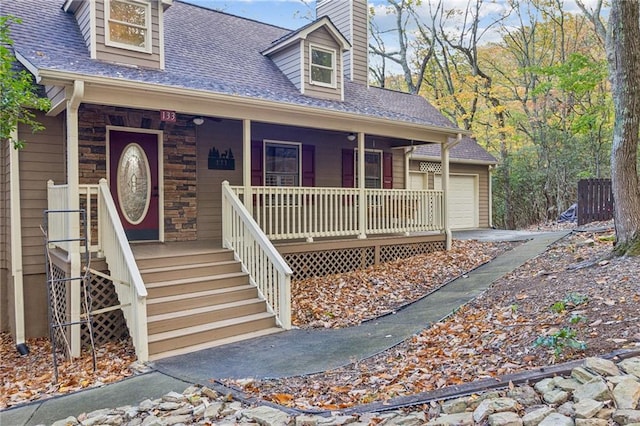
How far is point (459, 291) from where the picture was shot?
293 inches

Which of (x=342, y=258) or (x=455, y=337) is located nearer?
(x=455, y=337)

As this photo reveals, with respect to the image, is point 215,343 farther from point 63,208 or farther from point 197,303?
point 63,208

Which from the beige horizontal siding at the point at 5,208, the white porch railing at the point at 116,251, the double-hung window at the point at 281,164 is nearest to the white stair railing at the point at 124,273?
the white porch railing at the point at 116,251

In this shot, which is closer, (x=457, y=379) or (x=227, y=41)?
(x=457, y=379)

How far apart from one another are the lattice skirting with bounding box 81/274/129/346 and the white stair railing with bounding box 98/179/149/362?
0.22m

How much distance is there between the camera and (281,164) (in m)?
10.3

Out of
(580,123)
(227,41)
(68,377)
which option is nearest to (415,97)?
(580,123)

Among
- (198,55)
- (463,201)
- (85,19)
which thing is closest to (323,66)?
(198,55)

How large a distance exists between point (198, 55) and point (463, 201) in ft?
35.7

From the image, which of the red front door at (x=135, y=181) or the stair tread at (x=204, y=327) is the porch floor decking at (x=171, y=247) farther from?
the stair tread at (x=204, y=327)

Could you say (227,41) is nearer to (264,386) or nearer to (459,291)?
(459,291)

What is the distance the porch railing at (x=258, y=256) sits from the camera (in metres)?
6.45

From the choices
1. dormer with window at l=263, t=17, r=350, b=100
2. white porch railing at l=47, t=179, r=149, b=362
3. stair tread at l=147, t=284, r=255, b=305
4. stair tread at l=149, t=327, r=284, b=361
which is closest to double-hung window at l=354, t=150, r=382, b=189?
dormer with window at l=263, t=17, r=350, b=100

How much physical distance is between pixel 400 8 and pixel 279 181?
55.9 feet
